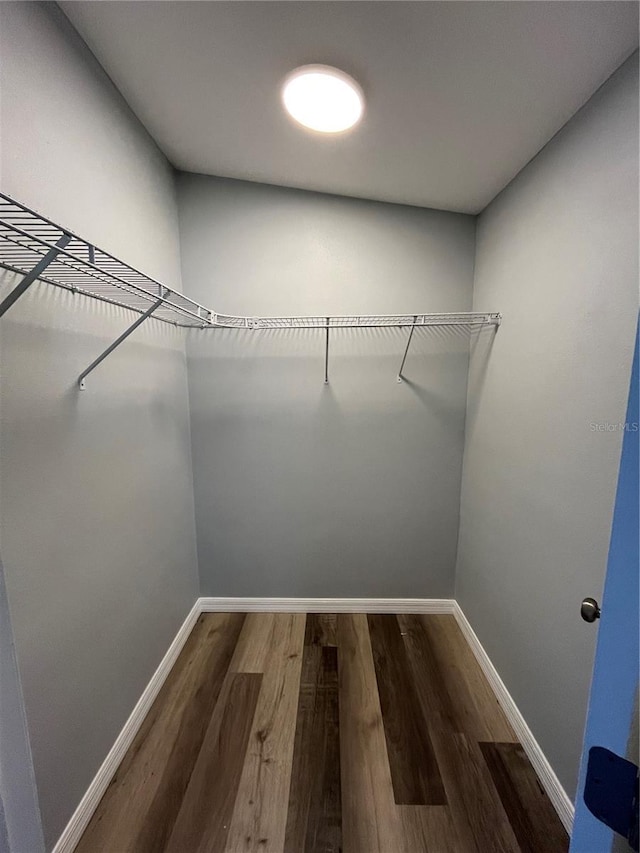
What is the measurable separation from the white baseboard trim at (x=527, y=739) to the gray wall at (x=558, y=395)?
0.04 metres

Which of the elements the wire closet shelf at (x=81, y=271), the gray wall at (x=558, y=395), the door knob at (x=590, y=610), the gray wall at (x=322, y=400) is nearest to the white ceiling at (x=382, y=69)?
the gray wall at (x=558, y=395)

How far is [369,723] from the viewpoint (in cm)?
154

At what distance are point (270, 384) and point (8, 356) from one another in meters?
1.25

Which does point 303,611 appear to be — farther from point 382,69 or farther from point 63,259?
point 382,69

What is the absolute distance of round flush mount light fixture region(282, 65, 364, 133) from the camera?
107 centimetres

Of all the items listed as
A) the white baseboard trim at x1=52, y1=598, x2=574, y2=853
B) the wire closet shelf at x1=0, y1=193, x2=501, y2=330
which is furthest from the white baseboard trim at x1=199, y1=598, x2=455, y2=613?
the wire closet shelf at x1=0, y1=193, x2=501, y2=330

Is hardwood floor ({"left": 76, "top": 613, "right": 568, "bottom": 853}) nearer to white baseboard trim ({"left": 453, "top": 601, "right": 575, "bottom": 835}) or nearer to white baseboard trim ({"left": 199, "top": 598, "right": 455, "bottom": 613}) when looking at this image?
white baseboard trim ({"left": 453, "top": 601, "right": 575, "bottom": 835})

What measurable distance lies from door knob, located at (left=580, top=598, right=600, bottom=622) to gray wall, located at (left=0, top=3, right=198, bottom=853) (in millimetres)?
1428

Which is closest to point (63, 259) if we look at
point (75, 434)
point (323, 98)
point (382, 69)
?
point (75, 434)

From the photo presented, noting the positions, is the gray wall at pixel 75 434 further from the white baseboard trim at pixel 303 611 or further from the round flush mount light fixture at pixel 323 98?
the round flush mount light fixture at pixel 323 98

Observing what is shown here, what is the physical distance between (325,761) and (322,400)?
5.32ft

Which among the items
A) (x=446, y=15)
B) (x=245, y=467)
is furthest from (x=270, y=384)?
(x=446, y=15)

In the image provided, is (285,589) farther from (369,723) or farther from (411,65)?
(411,65)

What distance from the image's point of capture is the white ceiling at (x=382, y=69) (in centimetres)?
89
